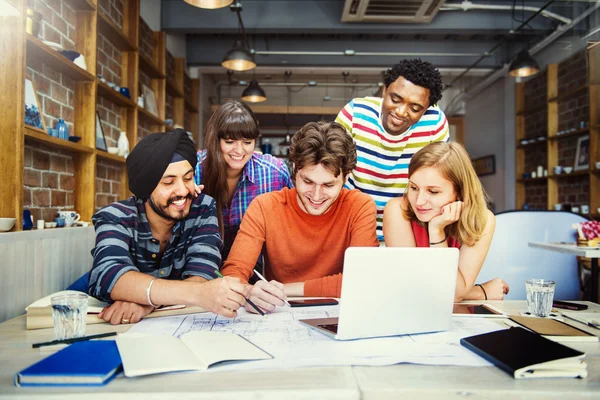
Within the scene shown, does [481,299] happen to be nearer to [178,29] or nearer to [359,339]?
[359,339]

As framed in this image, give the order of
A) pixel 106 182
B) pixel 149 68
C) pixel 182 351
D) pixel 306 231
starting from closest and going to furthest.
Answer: pixel 182 351
pixel 306 231
pixel 106 182
pixel 149 68

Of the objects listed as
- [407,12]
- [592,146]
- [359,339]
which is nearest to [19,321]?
[359,339]

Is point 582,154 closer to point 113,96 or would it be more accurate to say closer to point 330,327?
point 113,96

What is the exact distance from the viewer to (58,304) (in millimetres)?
1107

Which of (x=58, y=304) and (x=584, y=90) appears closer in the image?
(x=58, y=304)

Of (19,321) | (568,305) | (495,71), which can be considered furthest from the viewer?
(495,71)

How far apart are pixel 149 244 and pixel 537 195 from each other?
6730 millimetres

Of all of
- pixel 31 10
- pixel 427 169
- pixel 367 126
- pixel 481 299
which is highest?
pixel 31 10

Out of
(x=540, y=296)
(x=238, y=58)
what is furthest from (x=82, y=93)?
(x=540, y=296)

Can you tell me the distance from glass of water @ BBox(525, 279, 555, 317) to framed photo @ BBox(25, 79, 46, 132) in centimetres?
257

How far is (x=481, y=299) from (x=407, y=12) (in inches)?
163

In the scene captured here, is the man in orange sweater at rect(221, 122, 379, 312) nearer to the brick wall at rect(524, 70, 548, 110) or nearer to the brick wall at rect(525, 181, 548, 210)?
the brick wall at rect(525, 181, 548, 210)

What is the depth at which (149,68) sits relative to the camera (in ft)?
16.7

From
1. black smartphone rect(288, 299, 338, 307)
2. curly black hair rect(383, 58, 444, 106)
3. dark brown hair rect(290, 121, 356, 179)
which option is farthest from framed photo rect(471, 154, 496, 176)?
black smartphone rect(288, 299, 338, 307)
